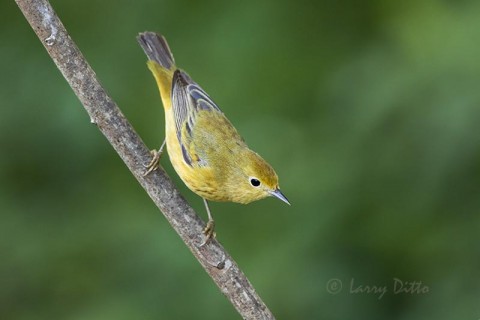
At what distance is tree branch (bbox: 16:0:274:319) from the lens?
3.15m

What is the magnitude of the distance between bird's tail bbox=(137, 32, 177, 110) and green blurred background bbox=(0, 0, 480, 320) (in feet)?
2.61

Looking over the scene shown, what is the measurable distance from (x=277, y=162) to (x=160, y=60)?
1.08 m

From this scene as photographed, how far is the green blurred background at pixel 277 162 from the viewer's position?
452cm

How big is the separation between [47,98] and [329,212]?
6.28ft

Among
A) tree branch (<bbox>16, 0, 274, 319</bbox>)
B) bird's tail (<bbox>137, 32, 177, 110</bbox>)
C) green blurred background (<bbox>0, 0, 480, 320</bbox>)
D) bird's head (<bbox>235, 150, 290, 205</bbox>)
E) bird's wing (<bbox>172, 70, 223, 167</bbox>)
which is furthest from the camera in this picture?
green blurred background (<bbox>0, 0, 480, 320</bbox>)

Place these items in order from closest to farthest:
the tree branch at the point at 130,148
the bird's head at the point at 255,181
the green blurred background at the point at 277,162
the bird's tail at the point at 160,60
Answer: the tree branch at the point at 130,148 → the bird's head at the point at 255,181 → the bird's tail at the point at 160,60 → the green blurred background at the point at 277,162

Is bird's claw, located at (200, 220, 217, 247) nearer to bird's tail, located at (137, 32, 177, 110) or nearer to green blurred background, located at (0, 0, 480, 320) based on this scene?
bird's tail, located at (137, 32, 177, 110)

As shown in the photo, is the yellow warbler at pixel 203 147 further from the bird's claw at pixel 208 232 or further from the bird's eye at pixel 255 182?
the bird's claw at pixel 208 232

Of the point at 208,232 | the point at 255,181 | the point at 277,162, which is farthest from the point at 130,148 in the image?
the point at 277,162

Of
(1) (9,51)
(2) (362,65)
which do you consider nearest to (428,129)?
(2) (362,65)

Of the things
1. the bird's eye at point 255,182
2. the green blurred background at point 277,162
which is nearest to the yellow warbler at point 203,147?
the bird's eye at point 255,182

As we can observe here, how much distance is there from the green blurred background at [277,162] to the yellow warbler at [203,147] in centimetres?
77

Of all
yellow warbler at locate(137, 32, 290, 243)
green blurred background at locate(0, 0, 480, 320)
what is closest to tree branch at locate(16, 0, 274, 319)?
yellow warbler at locate(137, 32, 290, 243)

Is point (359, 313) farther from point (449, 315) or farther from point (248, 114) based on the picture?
point (248, 114)
